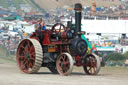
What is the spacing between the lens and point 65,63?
13148 mm

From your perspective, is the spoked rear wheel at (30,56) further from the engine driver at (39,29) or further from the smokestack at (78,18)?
the smokestack at (78,18)

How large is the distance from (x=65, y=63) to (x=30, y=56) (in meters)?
1.25

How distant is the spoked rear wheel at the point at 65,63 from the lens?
12.9 metres

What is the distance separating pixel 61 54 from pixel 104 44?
70.6 metres

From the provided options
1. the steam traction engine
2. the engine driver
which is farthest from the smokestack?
the engine driver

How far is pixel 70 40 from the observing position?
1359 centimetres

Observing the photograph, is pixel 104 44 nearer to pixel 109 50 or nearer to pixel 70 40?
pixel 109 50

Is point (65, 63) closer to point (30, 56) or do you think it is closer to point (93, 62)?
point (93, 62)

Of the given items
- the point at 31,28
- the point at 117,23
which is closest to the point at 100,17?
the point at 117,23

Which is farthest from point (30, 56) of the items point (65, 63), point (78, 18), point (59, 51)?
point (78, 18)

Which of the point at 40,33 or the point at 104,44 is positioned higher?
the point at 40,33

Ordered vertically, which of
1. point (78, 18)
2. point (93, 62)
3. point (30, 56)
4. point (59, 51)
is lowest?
point (93, 62)

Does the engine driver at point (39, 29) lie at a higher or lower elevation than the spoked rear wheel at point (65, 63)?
higher

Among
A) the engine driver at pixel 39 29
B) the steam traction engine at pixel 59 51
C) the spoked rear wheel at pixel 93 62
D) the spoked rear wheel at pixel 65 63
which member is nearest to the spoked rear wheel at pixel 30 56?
the steam traction engine at pixel 59 51
